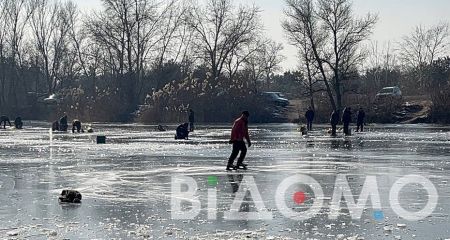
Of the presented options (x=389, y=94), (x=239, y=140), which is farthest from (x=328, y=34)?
(x=239, y=140)

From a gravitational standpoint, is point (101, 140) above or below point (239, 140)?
below

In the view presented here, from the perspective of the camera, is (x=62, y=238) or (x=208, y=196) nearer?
(x=62, y=238)

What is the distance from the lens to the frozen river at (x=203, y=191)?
10.7 metres

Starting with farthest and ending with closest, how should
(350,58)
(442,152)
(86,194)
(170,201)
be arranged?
(350,58), (442,152), (86,194), (170,201)

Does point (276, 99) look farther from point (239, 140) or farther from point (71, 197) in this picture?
point (71, 197)

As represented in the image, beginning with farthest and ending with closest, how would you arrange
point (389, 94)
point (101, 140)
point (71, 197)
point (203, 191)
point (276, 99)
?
1. point (276, 99)
2. point (389, 94)
3. point (101, 140)
4. point (203, 191)
5. point (71, 197)

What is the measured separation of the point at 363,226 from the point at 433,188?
5.29 meters

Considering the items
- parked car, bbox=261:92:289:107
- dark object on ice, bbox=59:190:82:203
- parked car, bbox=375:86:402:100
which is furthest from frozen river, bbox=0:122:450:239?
parked car, bbox=261:92:289:107

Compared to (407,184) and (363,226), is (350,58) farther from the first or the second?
(363,226)

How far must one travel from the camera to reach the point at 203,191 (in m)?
15.6

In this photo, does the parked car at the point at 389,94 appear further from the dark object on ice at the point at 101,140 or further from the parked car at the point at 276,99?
the dark object on ice at the point at 101,140

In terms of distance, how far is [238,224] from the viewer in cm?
1125

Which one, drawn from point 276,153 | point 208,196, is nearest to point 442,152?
point 276,153

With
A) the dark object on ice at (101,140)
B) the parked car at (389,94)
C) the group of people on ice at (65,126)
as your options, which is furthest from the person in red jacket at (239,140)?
the parked car at (389,94)
